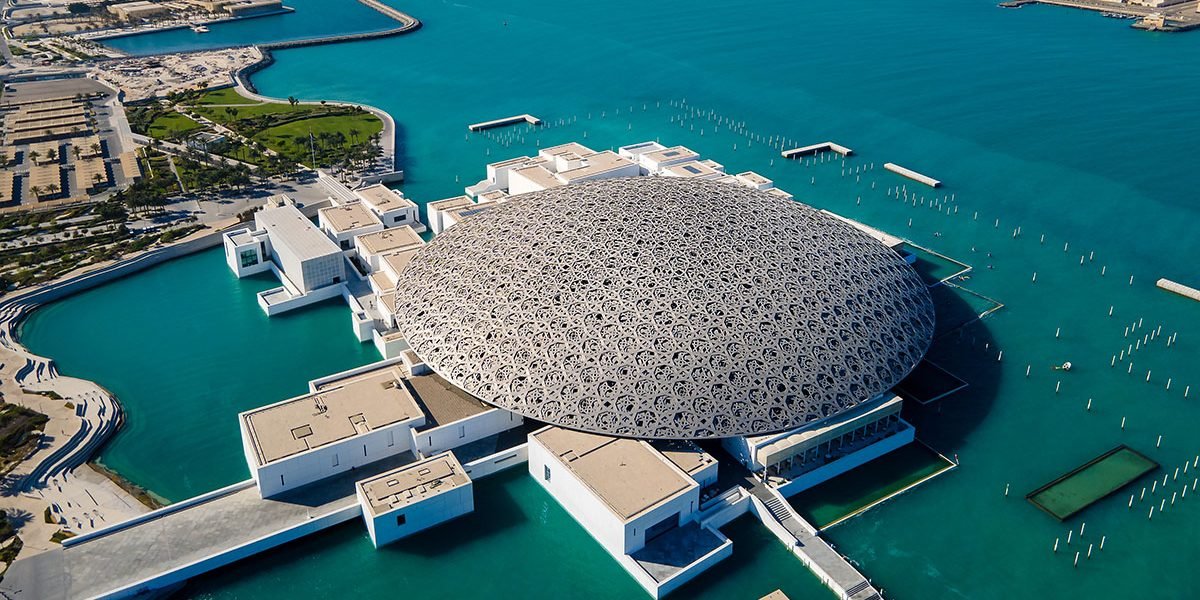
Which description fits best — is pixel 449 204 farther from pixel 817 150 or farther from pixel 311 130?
pixel 817 150

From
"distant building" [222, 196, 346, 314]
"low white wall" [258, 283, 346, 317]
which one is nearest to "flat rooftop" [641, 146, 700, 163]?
"distant building" [222, 196, 346, 314]

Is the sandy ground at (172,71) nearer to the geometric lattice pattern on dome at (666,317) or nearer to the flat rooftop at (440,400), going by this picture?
the geometric lattice pattern on dome at (666,317)

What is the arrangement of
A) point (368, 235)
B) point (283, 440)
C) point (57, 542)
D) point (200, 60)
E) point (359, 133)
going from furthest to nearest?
point (200, 60), point (359, 133), point (368, 235), point (283, 440), point (57, 542)

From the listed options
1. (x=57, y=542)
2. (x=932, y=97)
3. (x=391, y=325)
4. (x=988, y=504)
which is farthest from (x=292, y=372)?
(x=932, y=97)

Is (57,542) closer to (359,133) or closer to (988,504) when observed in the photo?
(988,504)

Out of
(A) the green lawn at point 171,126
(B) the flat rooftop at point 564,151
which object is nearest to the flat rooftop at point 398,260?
(B) the flat rooftop at point 564,151

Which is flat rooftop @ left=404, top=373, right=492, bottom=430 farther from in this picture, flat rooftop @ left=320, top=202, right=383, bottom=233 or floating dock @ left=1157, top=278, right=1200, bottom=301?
floating dock @ left=1157, top=278, right=1200, bottom=301
